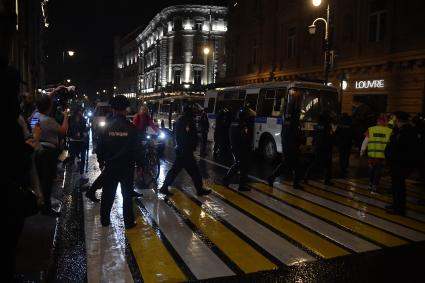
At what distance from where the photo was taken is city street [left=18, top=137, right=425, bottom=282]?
5148 mm

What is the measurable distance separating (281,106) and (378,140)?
553 cm

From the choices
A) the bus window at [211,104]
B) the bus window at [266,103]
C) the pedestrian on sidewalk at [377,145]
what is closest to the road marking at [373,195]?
the pedestrian on sidewalk at [377,145]

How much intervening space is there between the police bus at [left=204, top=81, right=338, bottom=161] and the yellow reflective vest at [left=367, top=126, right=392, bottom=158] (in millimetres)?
3856

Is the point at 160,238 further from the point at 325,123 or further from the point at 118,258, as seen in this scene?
the point at 325,123

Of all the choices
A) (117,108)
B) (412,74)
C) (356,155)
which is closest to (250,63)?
(412,74)

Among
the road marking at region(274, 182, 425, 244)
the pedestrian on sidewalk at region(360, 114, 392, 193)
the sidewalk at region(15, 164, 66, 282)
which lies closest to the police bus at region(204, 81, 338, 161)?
the pedestrian on sidewalk at region(360, 114, 392, 193)

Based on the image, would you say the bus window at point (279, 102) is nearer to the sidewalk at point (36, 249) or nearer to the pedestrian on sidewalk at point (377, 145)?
the pedestrian on sidewalk at point (377, 145)

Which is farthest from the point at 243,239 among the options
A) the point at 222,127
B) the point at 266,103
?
the point at 266,103

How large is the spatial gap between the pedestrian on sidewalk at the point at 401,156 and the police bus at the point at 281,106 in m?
A: 5.74

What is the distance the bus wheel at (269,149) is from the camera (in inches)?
623

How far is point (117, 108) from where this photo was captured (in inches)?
265

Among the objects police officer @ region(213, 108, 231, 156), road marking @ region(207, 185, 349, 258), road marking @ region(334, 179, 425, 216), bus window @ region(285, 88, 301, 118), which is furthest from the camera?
police officer @ region(213, 108, 231, 156)

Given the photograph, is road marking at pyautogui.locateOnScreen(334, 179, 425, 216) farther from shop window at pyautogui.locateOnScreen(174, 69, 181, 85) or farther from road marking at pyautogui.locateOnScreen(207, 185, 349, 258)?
shop window at pyautogui.locateOnScreen(174, 69, 181, 85)

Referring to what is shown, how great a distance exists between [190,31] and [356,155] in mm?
51981
